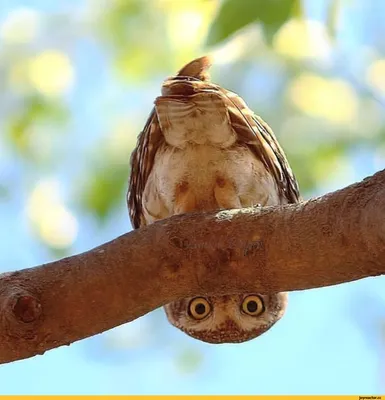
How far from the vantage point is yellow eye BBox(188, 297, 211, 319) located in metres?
2.95

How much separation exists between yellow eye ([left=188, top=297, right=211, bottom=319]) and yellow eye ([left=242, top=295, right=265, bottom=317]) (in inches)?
5.5

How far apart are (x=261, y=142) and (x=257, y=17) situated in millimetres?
954

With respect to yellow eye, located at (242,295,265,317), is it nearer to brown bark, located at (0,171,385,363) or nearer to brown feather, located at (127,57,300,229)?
brown feather, located at (127,57,300,229)

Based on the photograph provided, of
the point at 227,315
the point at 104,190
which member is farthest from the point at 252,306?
the point at 104,190

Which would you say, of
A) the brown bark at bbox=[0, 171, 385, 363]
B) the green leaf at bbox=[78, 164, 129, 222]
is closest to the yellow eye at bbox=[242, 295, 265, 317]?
the brown bark at bbox=[0, 171, 385, 363]

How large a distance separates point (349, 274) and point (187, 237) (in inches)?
17.5

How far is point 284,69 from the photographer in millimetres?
3941

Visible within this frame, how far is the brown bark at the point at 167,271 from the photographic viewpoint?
1861 millimetres

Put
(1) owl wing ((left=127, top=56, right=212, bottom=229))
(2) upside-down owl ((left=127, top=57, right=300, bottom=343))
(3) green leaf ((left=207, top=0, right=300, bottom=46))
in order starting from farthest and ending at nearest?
(1) owl wing ((left=127, top=56, right=212, bottom=229)) → (2) upside-down owl ((left=127, top=57, right=300, bottom=343)) → (3) green leaf ((left=207, top=0, right=300, bottom=46))

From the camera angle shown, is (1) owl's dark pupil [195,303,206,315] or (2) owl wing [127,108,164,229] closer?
(2) owl wing [127,108,164,229]

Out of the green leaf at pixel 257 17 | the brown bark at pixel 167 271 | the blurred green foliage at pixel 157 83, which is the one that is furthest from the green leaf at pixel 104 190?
the green leaf at pixel 257 17

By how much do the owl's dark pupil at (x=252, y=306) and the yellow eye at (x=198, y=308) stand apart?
149mm

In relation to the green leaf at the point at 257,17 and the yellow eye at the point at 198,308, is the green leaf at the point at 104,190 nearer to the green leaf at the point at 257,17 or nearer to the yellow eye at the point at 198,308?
the yellow eye at the point at 198,308

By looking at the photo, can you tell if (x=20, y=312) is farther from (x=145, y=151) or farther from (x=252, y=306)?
(x=252, y=306)
